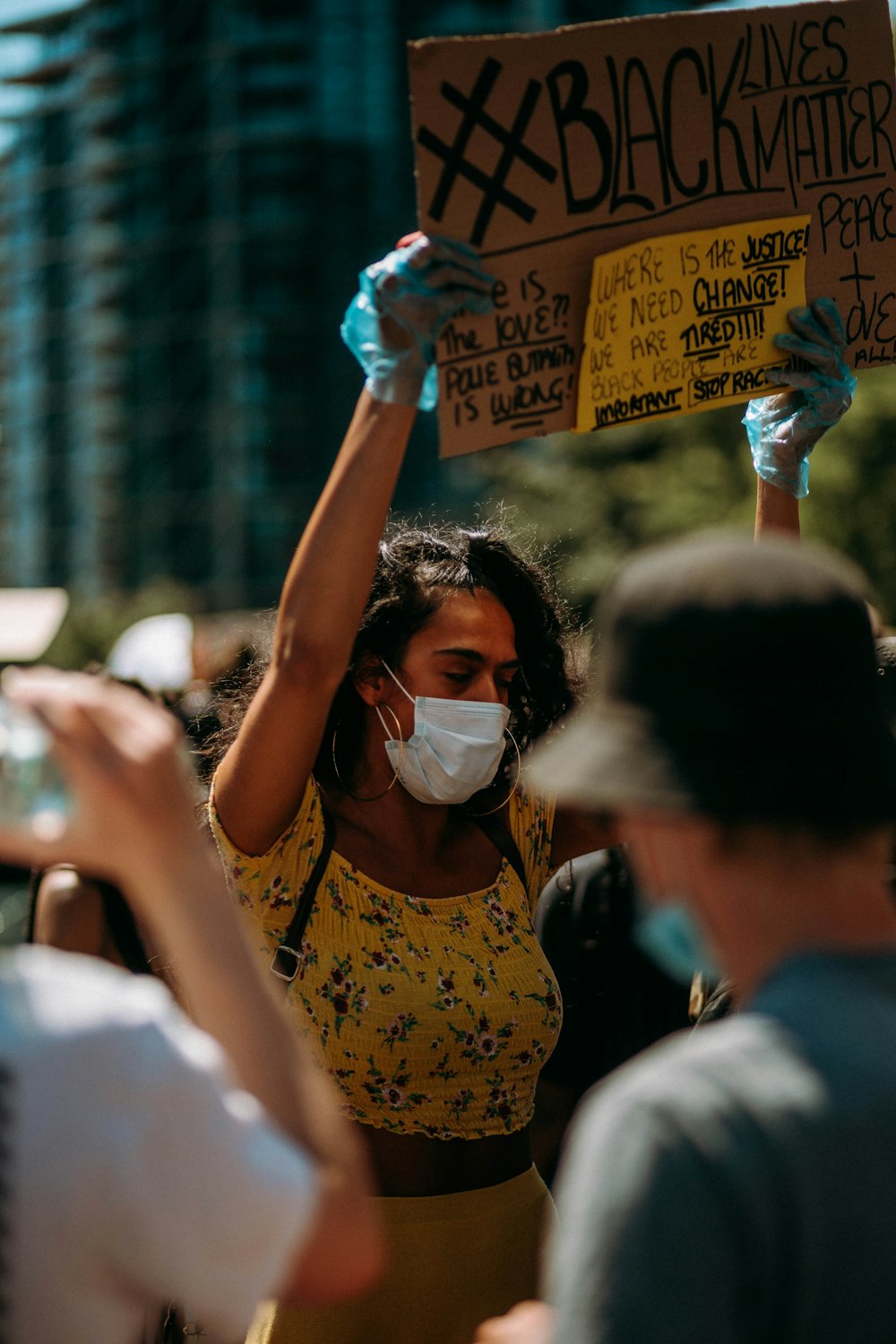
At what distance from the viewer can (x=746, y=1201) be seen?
1176 mm

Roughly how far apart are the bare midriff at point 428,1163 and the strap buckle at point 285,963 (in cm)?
28

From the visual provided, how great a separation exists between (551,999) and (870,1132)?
1.46 meters

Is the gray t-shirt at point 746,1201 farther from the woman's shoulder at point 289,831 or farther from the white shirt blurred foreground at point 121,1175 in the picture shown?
the woman's shoulder at point 289,831

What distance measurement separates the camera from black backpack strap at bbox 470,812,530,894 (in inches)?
112

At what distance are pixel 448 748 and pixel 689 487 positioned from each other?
16987 mm

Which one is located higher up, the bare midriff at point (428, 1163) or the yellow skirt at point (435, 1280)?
the bare midriff at point (428, 1163)

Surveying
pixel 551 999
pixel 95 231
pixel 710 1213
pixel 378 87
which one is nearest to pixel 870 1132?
pixel 710 1213

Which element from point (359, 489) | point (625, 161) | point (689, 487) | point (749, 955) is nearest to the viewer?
point (749, 955)

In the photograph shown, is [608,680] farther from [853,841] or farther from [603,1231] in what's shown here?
[603,1231]

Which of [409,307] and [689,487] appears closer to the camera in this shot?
[409,307]

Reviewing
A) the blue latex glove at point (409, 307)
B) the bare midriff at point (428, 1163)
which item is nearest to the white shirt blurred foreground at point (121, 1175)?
the blue latex glove at point (409, 307)

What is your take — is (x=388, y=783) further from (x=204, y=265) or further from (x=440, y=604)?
(x=204, y=265)

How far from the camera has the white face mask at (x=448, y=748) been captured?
109 inches

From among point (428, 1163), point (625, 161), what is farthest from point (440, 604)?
point (428, 1163)
